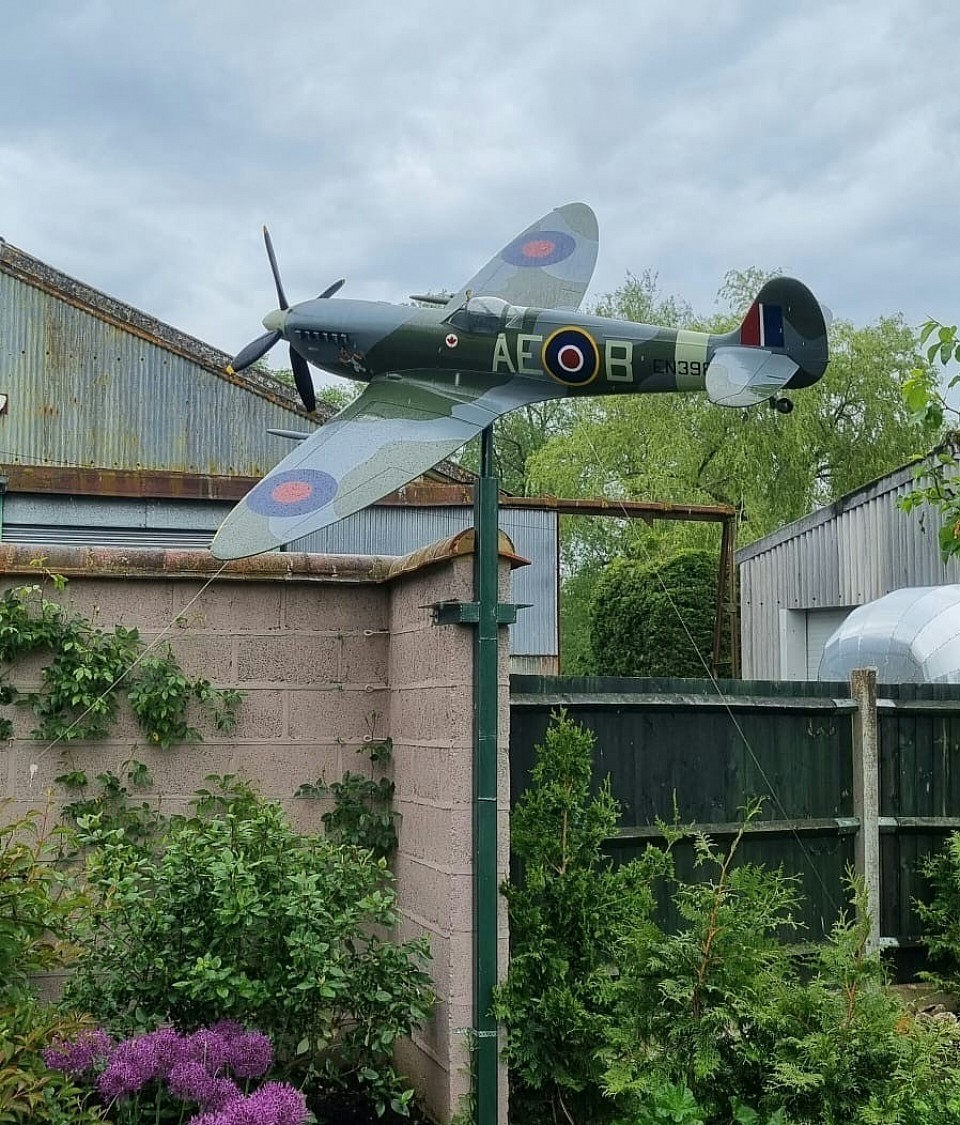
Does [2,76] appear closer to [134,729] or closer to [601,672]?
[134,729]

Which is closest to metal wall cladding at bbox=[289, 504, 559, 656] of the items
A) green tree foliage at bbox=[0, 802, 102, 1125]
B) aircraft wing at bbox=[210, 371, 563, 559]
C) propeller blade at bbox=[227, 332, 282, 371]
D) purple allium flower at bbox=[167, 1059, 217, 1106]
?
propeller blade at bbox=[227, 332, 282, 371]

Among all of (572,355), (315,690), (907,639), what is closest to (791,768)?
(315,690)

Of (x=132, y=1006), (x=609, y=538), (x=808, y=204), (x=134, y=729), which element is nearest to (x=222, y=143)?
(x=134, y=729)

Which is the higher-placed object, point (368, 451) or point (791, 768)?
point (368, 451)

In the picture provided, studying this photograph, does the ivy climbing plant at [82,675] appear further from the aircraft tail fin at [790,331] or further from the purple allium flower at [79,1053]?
the aircraft tail fin at [790,331]

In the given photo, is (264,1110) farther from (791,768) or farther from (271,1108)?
(791,768)

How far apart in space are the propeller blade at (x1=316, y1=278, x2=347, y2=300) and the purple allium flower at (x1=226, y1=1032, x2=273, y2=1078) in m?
2.70

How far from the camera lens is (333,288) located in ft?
15.3

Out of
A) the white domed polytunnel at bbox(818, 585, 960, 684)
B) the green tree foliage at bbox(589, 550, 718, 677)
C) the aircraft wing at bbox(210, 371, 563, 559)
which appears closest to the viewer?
the aircraft wing at bbox(210, 371, 563, 559)

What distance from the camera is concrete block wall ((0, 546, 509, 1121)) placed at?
4.44m

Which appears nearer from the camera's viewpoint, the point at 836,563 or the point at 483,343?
the point at 483,343

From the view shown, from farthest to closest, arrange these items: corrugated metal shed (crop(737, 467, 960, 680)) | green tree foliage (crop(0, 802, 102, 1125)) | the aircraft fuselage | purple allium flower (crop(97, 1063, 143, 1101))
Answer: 1. corrugated metal shed (crop(737, 467, 960, 680))
2. the aircraft fuselage
3. purple allium flower (crop(97, 1063, 143, 1101))
4. green tree foliage (crop(0, 802, 102, 1125))

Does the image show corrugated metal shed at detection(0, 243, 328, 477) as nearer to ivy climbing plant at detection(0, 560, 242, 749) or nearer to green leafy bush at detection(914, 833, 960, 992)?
ivy climbing plant at detection(0, 560, 242, 749)

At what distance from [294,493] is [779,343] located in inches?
70.2
